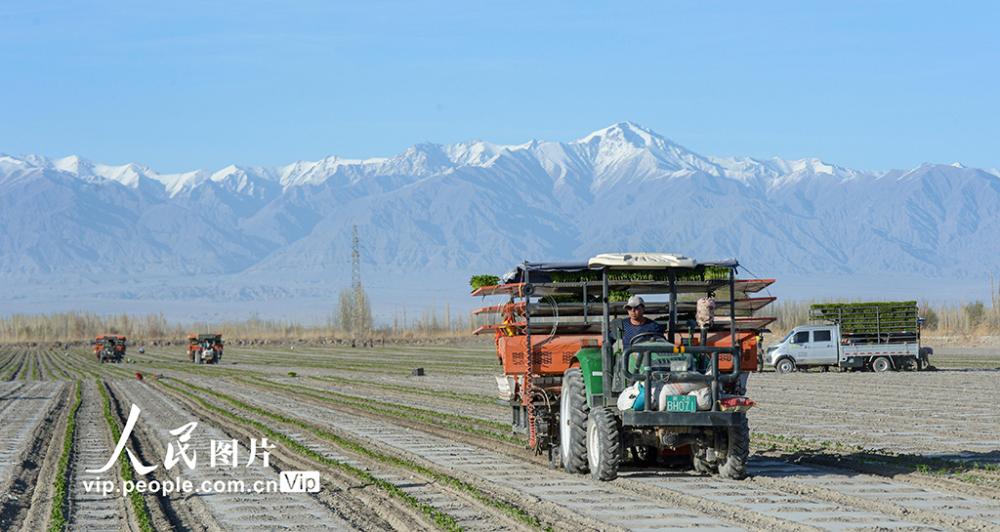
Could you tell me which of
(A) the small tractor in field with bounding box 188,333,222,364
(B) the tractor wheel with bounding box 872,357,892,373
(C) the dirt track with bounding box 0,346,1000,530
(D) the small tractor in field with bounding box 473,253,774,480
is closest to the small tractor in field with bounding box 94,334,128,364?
(A) the small tractor in field with bounding box 188,333,222,364

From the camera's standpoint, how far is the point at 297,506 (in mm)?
15688

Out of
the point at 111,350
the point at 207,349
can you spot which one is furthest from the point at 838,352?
the point at 111,350

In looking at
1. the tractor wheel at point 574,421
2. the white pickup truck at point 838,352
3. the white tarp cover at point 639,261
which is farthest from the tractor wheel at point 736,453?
the white pickup truck at point 838,352

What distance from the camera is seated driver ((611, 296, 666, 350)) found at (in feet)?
54.4

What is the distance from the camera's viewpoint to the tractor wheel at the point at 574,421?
17.2 m

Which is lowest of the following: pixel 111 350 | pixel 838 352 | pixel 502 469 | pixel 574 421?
pixel 502 469

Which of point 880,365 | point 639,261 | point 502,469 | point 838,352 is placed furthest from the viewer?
point 838,352

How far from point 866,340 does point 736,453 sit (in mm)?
35251

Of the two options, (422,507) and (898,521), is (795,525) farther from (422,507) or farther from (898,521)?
(422,507)

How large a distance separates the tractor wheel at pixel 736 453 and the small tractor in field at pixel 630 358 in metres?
0.01

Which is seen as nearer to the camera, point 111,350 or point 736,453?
point 736,453

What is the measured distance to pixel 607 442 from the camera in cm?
1648

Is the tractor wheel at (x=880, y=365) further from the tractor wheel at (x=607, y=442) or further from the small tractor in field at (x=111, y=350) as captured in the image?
the small tractor in field at (x=111, y=350)

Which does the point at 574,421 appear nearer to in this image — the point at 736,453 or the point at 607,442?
the point at 607,442
